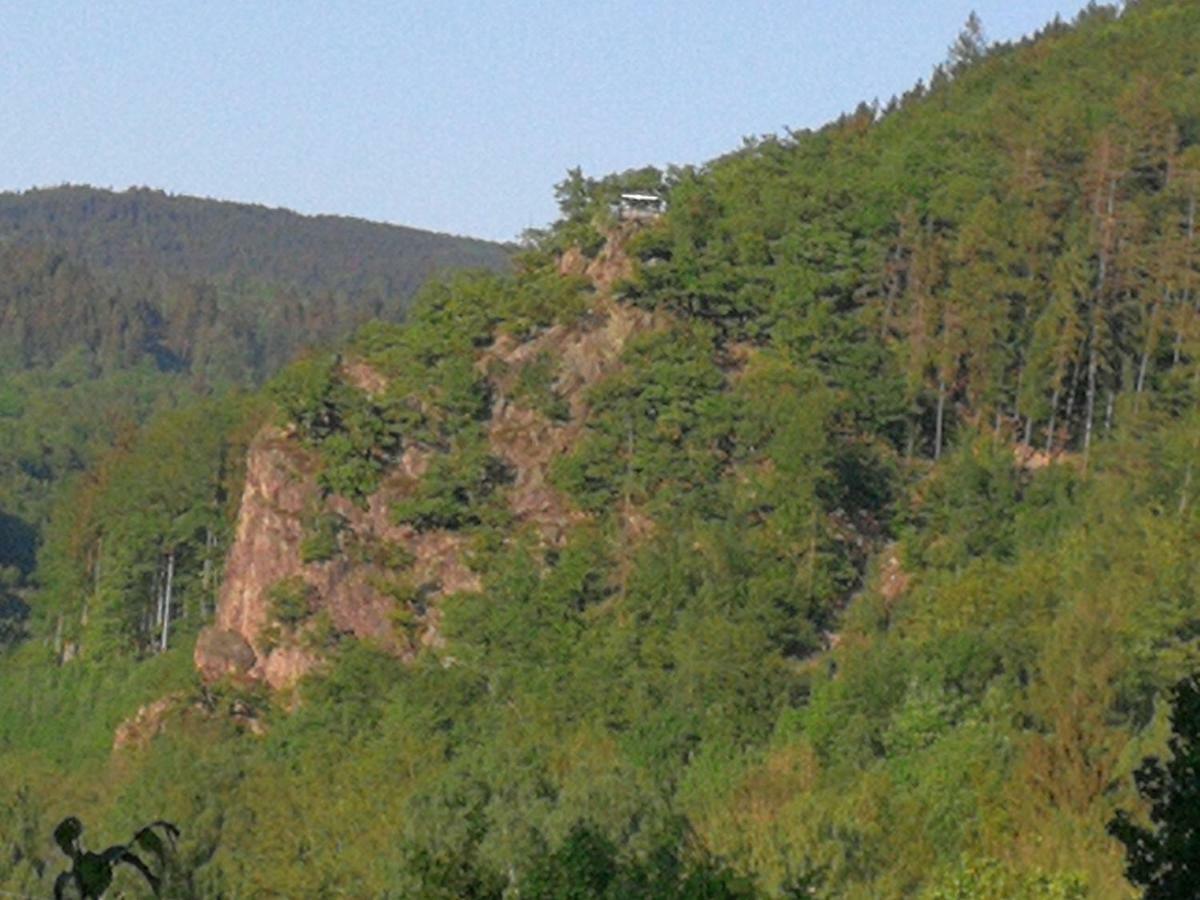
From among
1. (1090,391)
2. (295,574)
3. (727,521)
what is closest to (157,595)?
(295,574)

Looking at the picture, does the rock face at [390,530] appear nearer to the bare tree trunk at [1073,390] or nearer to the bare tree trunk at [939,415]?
the bare tree trunk at [939,415]

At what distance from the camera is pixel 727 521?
6388cm

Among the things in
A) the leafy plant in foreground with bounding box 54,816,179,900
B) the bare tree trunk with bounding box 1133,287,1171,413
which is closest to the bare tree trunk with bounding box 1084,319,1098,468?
the bare tree trunk with bounding box 1133,287,1171,413

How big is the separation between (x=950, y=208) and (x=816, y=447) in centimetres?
990

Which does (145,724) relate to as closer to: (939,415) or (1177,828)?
(939,415)

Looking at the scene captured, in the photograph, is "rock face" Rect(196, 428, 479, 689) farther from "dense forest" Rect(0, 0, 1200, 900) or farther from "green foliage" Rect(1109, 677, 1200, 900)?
"green foliage" Rect(1109, 677, 1200, 900)

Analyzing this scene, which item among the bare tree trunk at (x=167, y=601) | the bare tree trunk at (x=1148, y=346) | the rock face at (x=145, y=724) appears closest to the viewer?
the bare tree trunk at (x=1148, y=346)

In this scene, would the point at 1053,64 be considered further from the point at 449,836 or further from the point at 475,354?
the point at 449,836

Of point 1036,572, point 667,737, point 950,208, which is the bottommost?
point 667,737

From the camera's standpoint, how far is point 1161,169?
68.4 m

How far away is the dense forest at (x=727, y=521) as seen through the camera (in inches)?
2045

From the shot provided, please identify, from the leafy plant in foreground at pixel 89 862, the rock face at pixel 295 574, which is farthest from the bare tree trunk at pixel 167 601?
the leafy plant in foreground at pixel 89 862

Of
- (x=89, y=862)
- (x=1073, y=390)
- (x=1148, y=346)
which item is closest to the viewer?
(x=89, y=862)

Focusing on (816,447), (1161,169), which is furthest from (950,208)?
(816,447)
